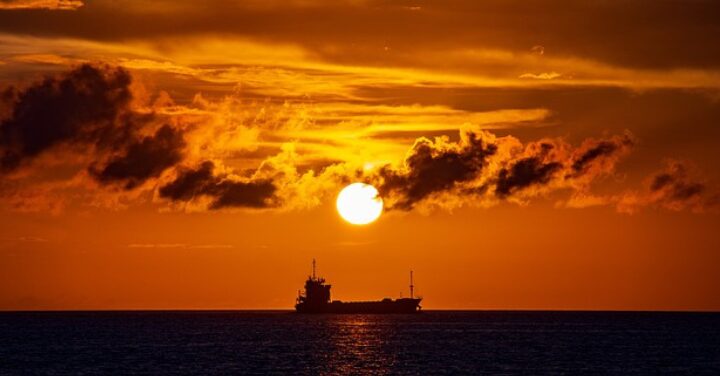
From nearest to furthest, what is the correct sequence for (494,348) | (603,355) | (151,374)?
(151,374), (603,355), (494,348)

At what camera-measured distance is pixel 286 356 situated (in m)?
157

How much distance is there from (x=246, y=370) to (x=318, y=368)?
8.84m

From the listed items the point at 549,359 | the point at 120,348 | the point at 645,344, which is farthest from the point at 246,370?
the point at 645,344

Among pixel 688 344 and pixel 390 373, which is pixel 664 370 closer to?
pixel 390 373

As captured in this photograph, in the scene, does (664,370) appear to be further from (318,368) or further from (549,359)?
(318,368)

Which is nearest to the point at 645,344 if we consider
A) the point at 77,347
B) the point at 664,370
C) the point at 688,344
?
the point at 688,344

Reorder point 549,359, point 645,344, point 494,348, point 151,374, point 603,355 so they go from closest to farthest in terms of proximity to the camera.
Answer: point 151,374 → point 549,359 → point 603,355 → point 494,348 → point 645,344

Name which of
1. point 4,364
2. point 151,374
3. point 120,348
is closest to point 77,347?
point 120,348

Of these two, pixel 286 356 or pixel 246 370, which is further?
pixel 286 356

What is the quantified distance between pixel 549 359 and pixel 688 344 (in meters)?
55.3

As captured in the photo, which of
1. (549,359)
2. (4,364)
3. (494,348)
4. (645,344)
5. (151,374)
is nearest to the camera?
(151,374)

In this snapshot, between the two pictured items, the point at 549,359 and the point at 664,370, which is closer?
the point at 664,370

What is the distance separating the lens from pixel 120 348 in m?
180

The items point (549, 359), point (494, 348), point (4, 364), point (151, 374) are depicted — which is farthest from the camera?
point (494, 348)
